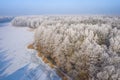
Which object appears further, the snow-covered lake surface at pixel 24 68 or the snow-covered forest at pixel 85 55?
the snow-covered lake surface at pixel 24 68

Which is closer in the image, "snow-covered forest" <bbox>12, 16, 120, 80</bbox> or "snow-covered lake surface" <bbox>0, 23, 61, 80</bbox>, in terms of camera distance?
"snow-covered forest" <bbox>12, 16, 120, 80</bbox>

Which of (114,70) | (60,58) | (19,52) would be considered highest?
(114,70)

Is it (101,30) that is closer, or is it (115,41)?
(115,41)

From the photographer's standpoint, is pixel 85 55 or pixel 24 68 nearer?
pixel 85 55

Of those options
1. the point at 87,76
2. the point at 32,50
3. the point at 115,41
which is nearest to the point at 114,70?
the point at 87,76

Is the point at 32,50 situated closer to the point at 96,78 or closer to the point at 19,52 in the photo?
the point at 19,52

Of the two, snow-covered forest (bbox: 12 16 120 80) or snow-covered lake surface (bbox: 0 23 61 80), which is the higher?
snow-covered forest (bbox: 12 16 120 80)

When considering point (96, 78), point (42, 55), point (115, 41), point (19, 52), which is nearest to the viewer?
point (96, 78)

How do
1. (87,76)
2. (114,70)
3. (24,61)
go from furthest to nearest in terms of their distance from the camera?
(24,61) < (87,76) < (114,70)

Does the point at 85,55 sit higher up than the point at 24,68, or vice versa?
the point at 85,55

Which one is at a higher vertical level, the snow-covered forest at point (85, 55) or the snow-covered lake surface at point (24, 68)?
the snow-covered forest at point (85, 55)

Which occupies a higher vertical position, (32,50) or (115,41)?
(115,41)
